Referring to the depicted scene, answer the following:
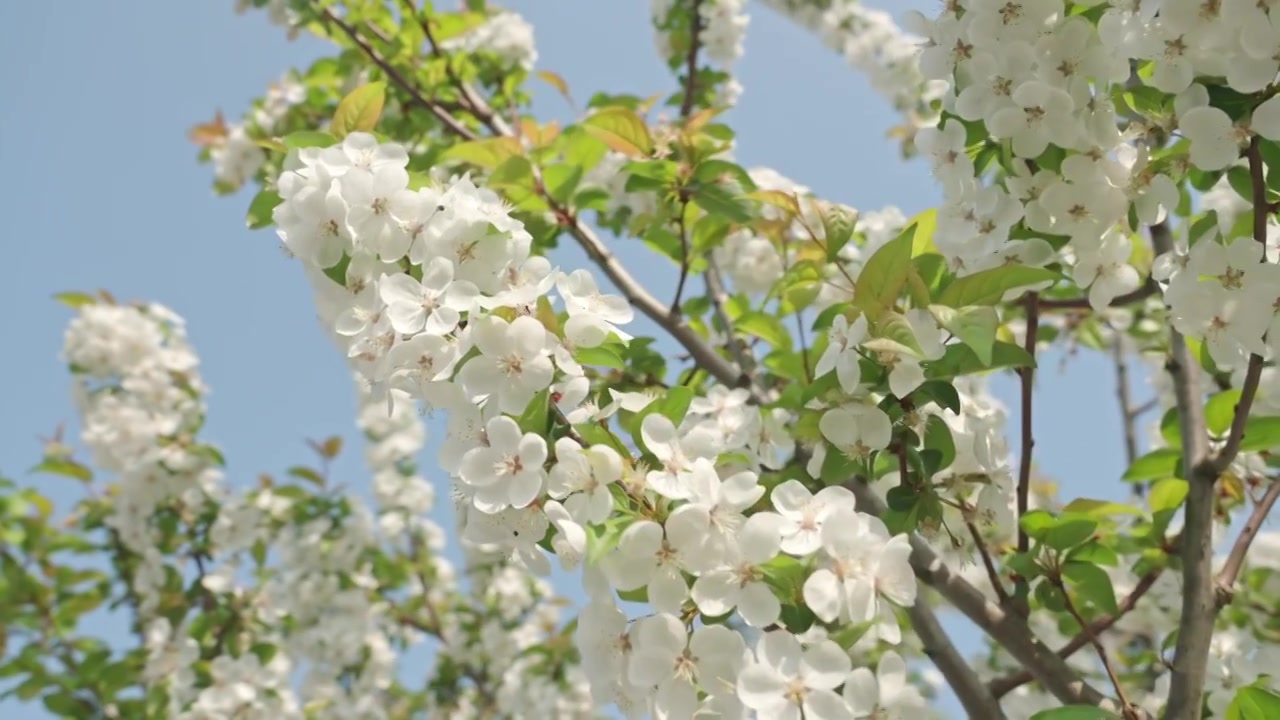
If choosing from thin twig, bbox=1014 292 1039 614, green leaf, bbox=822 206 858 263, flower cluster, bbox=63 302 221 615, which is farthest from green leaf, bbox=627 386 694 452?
flower cluster, bbox=63 302 221 615

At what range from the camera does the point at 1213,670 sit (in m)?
1.72

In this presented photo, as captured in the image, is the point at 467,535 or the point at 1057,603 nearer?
the point at 467,535

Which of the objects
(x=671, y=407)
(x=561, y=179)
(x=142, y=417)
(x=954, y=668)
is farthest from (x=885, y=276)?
(x=142, y=417)

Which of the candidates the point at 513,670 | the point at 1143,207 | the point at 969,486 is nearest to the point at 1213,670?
the point at 969,486

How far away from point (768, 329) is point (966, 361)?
0.79m

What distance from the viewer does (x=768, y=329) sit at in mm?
2041

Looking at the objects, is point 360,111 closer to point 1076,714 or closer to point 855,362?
point 855,362

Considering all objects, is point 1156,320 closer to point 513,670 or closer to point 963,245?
point 963,245

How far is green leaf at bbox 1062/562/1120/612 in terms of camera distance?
5.04 ft

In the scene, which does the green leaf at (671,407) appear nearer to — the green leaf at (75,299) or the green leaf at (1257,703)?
the green leaf at (1257,703)

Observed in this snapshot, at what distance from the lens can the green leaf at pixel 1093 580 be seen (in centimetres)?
154

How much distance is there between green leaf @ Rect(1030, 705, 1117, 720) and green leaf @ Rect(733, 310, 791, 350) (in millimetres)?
1008

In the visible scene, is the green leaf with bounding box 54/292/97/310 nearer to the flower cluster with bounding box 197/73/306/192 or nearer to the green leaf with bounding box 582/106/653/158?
the flower cluster with bounding box 197/73/306/192

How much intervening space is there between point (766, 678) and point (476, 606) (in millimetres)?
4861
